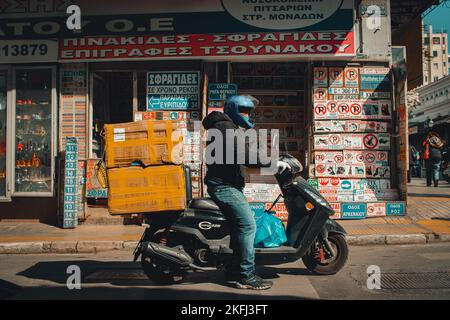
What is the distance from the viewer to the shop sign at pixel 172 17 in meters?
9.74

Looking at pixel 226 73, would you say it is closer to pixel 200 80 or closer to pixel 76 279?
pixel 200 80

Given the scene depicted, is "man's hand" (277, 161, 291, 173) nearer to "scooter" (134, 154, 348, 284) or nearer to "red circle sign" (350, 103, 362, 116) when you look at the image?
"scooter" (134, 154, 348, 284)

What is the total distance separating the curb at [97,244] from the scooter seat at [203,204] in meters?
2.99

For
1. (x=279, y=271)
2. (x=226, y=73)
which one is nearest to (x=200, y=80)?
(x=226, y=73)

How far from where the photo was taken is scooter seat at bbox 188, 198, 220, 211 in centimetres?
516

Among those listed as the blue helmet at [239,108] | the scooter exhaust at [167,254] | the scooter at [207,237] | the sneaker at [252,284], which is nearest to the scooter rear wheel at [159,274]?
the scooter at [207,237]

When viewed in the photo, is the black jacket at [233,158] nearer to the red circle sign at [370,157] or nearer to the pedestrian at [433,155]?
the red circle sign at [370,157]

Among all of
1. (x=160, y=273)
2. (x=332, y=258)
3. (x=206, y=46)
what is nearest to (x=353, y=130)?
(x=206, y=46)

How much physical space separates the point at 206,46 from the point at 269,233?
5.49 meters

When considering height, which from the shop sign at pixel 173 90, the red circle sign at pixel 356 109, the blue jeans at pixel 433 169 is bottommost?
the blue jeans at pixel 433 169

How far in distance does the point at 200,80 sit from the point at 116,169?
5.37 meters

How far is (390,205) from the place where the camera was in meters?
9.68

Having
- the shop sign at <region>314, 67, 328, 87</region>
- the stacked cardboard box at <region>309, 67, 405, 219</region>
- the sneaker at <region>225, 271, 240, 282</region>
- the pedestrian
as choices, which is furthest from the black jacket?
the pedestrian
